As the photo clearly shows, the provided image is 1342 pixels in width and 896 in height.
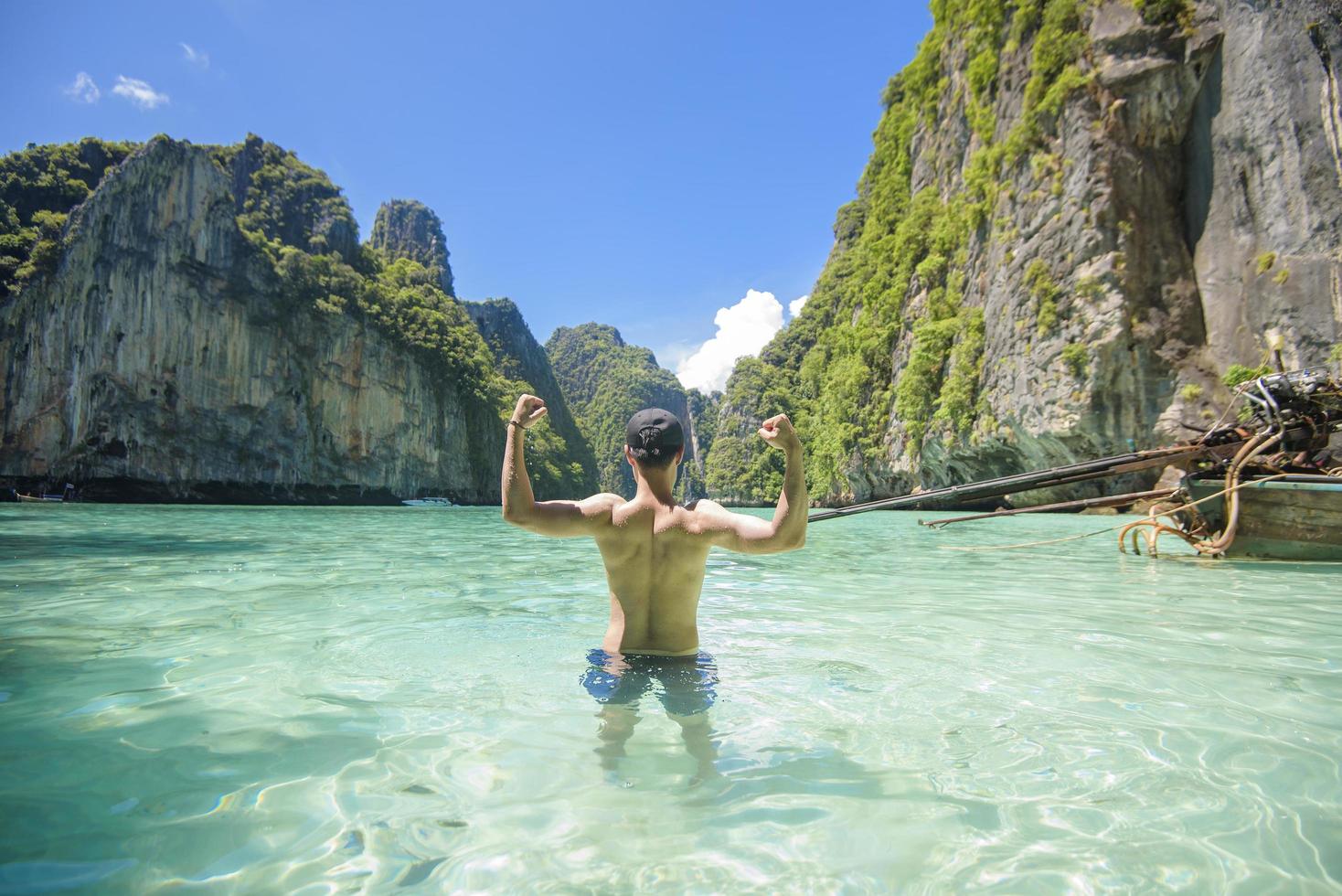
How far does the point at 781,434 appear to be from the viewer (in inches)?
93.2

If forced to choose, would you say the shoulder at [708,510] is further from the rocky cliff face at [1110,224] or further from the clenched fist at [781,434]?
the rocky cliff face at [1110,224]

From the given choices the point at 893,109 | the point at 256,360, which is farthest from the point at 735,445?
the point at 256,360

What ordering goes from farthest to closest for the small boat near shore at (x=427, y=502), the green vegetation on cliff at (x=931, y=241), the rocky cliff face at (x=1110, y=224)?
the small boat near shore at (x=427, y=502), the green vegetation on cliff at (x=931, y=241), the rocky cliff face at (x=1110, y=224)

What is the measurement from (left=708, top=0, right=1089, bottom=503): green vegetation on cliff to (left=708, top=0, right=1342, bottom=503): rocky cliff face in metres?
0.13

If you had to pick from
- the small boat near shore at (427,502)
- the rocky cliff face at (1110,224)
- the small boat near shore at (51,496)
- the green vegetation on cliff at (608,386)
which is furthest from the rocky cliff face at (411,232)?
the rocky cliff face at (1110,224)

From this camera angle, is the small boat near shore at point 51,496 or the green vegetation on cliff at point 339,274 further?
the green vegetation on cliff at point 339,274

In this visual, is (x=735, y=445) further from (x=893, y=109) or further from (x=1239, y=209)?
(x=1239, y=209)

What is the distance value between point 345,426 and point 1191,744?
175ft

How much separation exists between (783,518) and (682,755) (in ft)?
2.92

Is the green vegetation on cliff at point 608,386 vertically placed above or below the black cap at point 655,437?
above

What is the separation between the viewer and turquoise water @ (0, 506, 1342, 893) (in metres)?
1.65

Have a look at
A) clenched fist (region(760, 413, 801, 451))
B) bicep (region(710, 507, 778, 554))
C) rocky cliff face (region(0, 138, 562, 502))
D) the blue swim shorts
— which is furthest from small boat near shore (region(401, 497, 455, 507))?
clenched fist (region(760, 413, 801, 451))

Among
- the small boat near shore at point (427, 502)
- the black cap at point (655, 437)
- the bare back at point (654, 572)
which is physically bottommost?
the small boat near shore at point (427, 502)

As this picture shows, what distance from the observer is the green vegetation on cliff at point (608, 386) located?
132 meters
